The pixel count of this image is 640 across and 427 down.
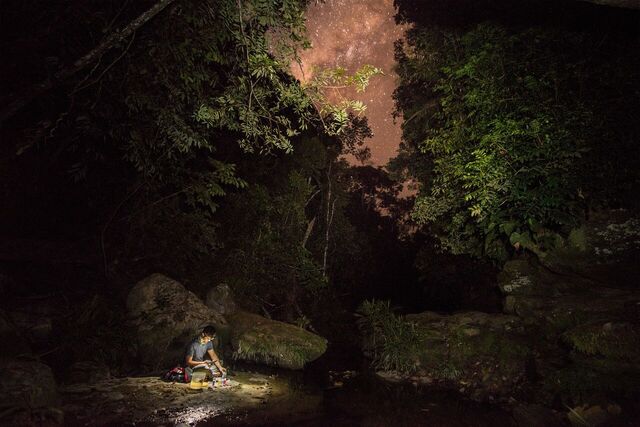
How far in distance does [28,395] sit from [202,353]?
3170mm

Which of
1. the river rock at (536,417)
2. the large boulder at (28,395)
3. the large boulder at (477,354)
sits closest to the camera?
the large boulder at (28,395)

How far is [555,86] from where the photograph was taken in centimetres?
968

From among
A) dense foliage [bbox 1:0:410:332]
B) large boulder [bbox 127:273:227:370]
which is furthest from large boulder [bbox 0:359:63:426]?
large boulder [bbox 127:273:227:370]

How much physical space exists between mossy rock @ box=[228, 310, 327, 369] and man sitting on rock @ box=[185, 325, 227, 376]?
3915mm

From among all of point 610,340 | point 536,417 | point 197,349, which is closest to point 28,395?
point 197,349

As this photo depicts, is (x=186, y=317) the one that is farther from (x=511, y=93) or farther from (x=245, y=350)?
(x=511, y=93)

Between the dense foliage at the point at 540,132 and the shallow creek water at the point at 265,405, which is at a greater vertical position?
the dense foliage at the point at 540,132

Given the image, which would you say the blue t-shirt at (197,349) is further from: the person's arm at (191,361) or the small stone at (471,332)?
the small stone at (471,332)

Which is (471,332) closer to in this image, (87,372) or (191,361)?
Answer: (191,361)

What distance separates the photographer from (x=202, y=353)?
28.0ft

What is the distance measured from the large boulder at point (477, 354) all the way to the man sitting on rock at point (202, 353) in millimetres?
5709

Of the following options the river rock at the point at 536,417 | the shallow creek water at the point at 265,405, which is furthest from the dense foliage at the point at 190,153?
the river rock at the point at 536,417

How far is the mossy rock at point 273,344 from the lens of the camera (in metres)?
12.2

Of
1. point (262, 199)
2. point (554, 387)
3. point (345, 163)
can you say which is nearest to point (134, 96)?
point (554, 387)
